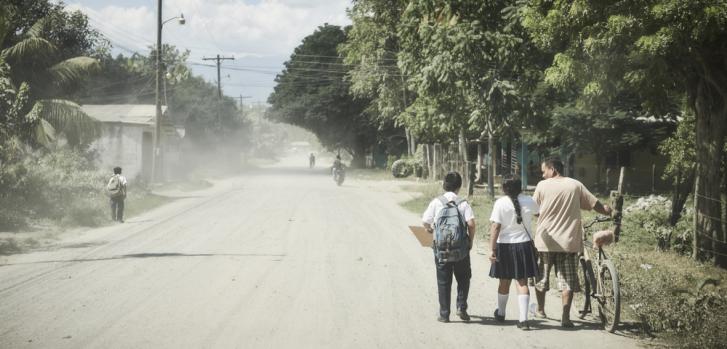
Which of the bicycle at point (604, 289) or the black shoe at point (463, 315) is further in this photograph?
the black shoe at point (463, 315)

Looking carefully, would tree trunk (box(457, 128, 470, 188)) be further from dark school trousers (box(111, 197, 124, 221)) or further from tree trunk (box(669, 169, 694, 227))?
dark school trousers (box(111, 197, 124, 221))

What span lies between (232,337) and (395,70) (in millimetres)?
38377

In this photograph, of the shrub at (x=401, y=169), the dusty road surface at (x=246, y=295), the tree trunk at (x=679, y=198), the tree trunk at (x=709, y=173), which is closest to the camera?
the dusty road surface at (x=246, y=295)

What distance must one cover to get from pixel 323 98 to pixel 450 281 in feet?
176

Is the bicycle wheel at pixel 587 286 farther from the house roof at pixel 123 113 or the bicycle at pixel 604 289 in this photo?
the house roof at pixel 123 113

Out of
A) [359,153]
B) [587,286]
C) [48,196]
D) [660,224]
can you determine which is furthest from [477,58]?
[359,153]

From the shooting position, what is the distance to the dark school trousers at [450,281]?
7.34 metres

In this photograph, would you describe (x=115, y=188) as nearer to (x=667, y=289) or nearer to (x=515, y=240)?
(x=515, y=240)

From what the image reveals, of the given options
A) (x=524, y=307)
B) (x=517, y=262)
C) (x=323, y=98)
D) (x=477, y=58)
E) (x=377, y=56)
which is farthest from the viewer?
(x=323, y=98)

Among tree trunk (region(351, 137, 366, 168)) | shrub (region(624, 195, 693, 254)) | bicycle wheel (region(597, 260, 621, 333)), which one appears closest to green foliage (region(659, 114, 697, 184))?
shrub (region(624, 195, 693, 254))

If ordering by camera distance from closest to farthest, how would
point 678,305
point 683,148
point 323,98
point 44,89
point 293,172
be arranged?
point 678,305 → point 683,148 → point 44,89 → point 293,172 → point 323,98

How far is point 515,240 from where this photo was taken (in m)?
7.20

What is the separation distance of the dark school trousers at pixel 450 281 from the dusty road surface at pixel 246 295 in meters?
0.20

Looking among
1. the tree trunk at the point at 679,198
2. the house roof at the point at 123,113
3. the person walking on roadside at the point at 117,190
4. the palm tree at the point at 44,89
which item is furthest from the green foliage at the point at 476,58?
the house roof at the point at 123,113
